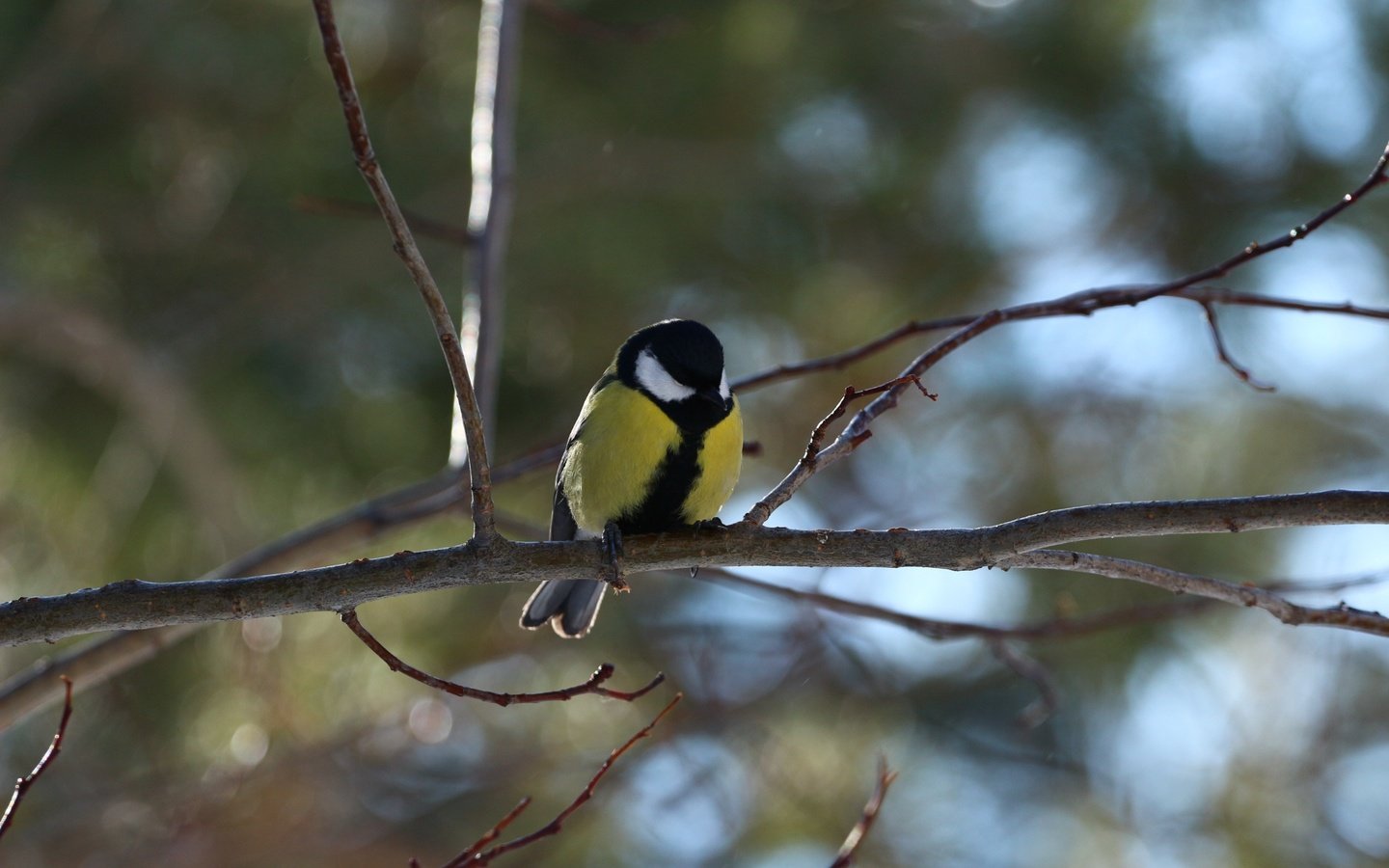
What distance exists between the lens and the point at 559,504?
2.59 meters

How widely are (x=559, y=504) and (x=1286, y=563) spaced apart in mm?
3031

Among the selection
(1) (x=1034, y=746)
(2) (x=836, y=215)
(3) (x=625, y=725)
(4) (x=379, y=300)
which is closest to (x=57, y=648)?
(4) (x=379, y=300)

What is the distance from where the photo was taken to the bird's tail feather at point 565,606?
252cm

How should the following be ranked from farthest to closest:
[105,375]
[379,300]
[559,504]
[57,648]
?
[57,648] < [379,300] < [105,375] < [559,504]

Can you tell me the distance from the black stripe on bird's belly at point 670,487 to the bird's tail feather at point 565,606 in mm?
365

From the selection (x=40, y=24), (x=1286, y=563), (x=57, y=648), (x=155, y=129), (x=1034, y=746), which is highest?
(x=40, y=24)

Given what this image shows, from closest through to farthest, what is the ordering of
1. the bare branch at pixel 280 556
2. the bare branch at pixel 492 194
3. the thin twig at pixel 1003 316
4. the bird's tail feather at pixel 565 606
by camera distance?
the thin twig at pixel 1003 316 < the bare branch at pixel 280 556 < the bare branch at pixel 492 194 < the bird's tail feather at pixel 565 606

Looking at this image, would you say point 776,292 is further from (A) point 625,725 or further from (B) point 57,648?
(B) point 57,648

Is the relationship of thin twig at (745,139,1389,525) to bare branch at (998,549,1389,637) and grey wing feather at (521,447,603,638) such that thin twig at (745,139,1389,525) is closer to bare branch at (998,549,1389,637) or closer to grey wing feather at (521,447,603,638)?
bare branch at (998,549,1389,637)

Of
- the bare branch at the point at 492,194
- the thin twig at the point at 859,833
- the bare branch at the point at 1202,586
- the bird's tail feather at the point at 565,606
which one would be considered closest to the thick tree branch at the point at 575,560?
the bare branch at the point at 1202,586

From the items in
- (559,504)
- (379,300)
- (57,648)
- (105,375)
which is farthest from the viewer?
(57,648)

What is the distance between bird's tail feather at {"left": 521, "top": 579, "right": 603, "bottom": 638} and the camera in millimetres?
2521

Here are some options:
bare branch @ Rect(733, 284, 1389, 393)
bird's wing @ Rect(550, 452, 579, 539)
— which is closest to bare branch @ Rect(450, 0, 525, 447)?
bird's wing @ Rect(550, 452, 579, 539)

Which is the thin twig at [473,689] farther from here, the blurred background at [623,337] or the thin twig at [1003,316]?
the blurred background at [623,337]
